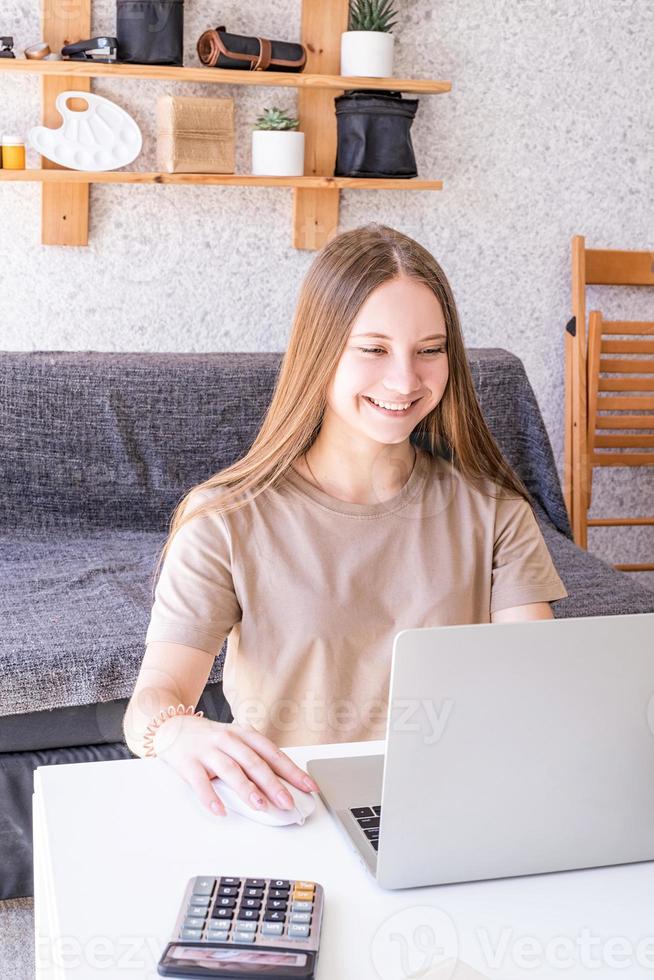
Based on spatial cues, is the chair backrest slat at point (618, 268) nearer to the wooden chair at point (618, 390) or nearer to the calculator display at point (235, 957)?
the wooden chair at point (618, 390)

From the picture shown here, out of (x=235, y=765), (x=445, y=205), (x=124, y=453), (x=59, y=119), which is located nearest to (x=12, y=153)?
(x=59, y=119)

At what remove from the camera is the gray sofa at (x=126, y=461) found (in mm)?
2121

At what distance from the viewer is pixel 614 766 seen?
751mm

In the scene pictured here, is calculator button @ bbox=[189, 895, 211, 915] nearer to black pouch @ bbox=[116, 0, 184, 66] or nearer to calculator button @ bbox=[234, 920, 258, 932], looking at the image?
calculator button @ bbox=[234, 920, 258, 932]

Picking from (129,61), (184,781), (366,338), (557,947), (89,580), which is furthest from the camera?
(129,61)

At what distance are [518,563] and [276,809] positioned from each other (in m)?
0.51

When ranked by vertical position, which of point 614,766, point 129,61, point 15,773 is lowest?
point 15,773

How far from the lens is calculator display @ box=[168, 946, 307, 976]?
26.0 inches

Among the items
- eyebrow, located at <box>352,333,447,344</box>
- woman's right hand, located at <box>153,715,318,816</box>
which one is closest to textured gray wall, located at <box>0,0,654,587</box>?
eyebrow, located at <box>352,333,447,344</box>

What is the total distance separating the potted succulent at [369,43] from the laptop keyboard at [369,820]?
214 centimetres

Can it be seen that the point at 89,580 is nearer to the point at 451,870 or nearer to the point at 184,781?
the point at 184,781

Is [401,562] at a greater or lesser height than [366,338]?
lesser

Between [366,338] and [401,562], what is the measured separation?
247 millimetres

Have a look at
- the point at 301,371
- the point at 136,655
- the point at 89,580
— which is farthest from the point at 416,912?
the point at 89,580
